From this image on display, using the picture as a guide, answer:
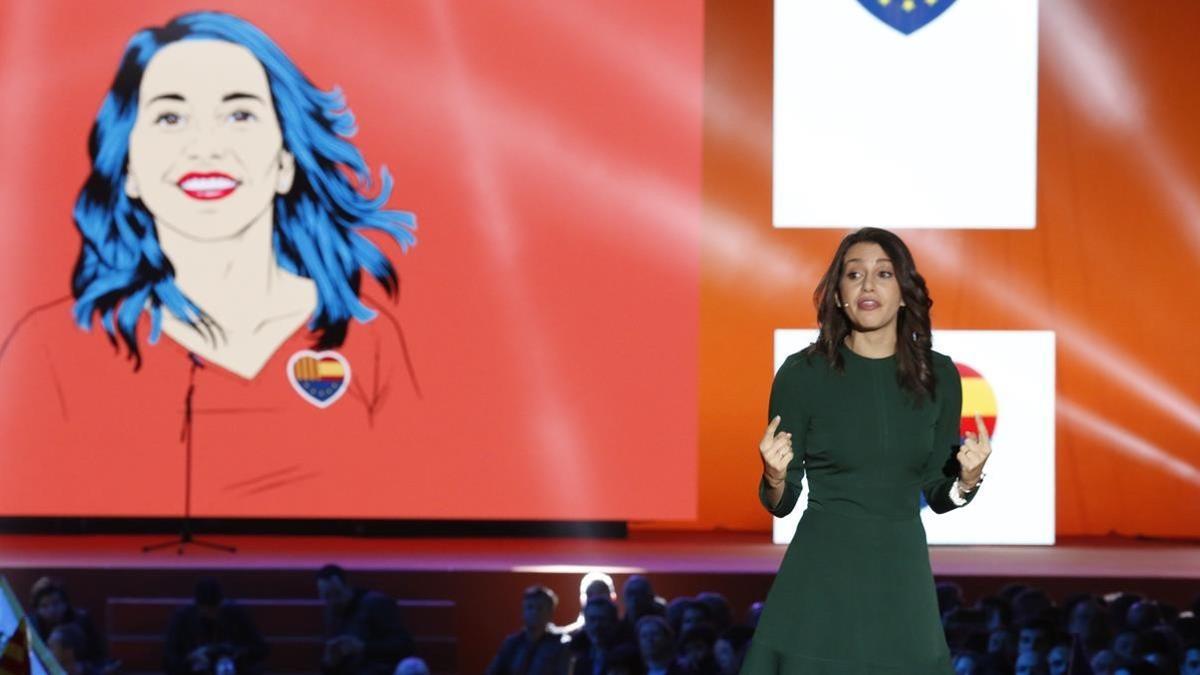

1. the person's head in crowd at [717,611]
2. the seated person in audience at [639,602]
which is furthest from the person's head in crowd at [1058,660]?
the seated person in audience at [639,602]

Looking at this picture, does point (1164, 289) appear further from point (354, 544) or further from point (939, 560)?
point (354, 544)

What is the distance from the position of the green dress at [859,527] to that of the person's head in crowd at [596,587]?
355 centimetres

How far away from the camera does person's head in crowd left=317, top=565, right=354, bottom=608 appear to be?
20.3ft

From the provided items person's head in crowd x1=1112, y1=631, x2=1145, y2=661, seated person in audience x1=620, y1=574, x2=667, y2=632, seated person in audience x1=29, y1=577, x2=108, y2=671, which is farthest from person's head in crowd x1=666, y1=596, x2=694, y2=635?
seated person in audience x1=29, y1=577, x2=108, y2=671

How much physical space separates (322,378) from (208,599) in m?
1.62

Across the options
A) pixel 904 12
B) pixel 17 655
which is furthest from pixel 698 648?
pixel 904 12

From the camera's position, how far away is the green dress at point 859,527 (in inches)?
89.1

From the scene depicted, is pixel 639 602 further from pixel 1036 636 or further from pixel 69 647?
pixel 69 647

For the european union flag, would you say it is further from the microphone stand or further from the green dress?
the green dress

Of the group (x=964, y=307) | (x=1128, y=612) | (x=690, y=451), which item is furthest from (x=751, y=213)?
(x=1128, y=612)

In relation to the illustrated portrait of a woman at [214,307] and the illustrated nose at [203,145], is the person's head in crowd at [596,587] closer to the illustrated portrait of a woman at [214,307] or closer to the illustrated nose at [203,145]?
the illustrated portrait of a woman at [214,307]

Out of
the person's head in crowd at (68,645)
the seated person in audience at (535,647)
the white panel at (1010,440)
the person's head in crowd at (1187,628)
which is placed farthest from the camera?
the white panel at (1010,440)

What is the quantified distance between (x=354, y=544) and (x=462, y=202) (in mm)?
1660

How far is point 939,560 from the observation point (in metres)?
7.71
